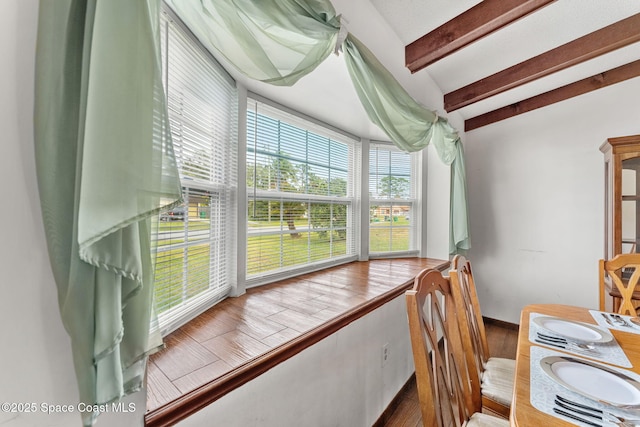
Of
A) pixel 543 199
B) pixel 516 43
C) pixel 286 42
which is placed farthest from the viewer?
pixel 543 199

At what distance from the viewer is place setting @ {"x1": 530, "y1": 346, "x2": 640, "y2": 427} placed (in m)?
0.69

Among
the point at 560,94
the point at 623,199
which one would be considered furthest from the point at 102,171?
the point at 560,94

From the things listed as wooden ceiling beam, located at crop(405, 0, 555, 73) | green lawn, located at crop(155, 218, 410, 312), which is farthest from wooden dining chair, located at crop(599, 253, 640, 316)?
wooden ceiling beam, located at crop(405, 0, 555, 73)

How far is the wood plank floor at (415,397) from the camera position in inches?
63.7

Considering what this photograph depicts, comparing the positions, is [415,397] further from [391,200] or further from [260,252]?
[391,200]

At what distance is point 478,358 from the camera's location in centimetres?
144

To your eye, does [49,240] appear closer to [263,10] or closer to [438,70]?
[263,10]

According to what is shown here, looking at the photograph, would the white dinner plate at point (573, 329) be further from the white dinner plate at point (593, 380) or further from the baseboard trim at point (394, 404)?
the baseboard trim at point (394, 404)

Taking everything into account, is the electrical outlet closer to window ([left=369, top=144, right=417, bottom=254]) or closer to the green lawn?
the green lawn

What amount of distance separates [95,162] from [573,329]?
1.82m

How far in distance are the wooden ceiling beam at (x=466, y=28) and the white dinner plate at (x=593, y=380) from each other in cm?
180

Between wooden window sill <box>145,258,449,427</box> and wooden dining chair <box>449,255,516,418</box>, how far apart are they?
1.41 ft

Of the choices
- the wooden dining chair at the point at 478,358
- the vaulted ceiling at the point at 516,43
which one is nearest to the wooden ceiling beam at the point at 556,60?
the vaulted ceiling at the point at 516,43

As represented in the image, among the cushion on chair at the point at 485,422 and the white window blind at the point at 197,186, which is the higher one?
the white window blind at the point at 197,186
